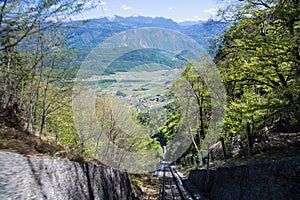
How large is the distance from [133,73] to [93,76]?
7.39 m

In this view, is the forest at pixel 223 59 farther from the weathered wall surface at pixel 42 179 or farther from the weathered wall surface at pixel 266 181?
the weathered wall surface at pixel 266 181

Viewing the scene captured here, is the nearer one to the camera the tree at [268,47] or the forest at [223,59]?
the forest at [223,59]

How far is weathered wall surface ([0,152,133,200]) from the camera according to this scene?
8.06 ft

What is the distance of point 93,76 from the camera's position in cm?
1648

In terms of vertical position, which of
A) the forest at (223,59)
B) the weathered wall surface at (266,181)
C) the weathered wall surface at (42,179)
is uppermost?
the forest at (223,59)

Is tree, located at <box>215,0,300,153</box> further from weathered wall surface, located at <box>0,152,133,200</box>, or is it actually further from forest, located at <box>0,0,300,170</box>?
weathered wall surface, located at <box>0,152,133,200</box>

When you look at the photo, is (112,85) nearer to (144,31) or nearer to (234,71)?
(144,31)

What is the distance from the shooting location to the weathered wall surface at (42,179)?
2.46 metres

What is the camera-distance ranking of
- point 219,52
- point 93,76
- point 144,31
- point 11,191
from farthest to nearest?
point 144,31
point 93,76
point 219,52
point 11,191

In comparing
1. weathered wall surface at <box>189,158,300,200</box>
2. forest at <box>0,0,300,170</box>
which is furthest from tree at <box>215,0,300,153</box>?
weathered wall surface at <box>189,158,300,200</box>

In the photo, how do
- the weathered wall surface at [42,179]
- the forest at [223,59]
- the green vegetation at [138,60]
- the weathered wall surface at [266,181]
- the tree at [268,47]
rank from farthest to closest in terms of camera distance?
the green vegetation at [138,60]
the tree at [268,47]
the forest at [223,59]
the weathered wall surface at [266,181]
the weathered wall surface at [42,179]

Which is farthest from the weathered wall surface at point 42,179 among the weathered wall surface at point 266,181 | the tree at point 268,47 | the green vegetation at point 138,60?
the green vegetation at point 138,60

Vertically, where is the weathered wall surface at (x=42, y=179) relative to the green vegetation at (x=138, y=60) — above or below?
below

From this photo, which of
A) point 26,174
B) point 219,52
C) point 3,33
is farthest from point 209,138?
point 26,174
